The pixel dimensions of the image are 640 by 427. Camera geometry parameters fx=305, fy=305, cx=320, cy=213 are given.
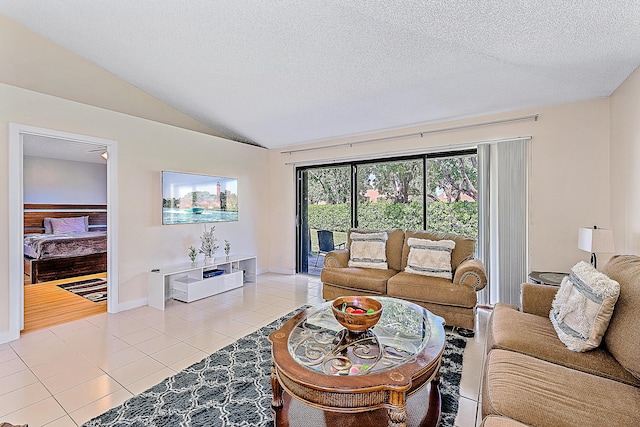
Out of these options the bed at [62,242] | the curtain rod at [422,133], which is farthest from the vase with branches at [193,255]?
the bed at [62,242]

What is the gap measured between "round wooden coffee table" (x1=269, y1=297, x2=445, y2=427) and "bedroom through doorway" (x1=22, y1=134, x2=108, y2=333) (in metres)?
3.03

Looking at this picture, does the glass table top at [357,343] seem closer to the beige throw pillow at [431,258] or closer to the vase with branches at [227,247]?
the beige throw pillow at [431,258]

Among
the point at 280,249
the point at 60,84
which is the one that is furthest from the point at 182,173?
the point at 280,249

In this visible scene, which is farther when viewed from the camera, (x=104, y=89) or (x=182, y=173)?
(x=182, y=173)

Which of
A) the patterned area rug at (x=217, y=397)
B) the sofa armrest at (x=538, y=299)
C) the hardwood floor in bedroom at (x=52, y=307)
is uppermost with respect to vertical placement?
the sofa armrest at (x=538, y=299)

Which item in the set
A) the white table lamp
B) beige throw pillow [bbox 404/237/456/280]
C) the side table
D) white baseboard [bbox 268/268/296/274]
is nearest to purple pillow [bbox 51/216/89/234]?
white baseboard [bbox 268/268/296/274]

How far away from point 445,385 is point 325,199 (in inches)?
143

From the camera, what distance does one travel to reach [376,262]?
12.8 feet

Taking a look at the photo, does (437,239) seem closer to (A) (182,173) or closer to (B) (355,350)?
(B) (355,350)

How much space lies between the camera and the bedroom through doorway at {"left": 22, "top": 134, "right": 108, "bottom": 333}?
384 cm

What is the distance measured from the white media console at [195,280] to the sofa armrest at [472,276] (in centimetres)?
307

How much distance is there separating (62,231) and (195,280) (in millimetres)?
4103

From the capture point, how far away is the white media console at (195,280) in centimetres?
377

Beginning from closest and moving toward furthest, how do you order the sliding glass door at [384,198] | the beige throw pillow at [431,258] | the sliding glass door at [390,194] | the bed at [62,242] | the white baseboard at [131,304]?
the beige throw pillow at [431,258]
the white baseboard at [131,304]
the sliding glass door at [384,198]
the sliding glass door at [390,194]
the bed at [62,242]
